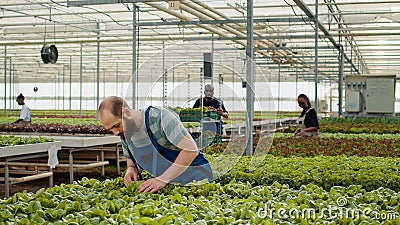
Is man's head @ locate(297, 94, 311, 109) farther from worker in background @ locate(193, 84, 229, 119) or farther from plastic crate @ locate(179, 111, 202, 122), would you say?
plastic crate @ locate(179, 111, 202, 122)

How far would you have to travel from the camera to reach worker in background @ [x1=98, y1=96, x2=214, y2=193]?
10.4 ft

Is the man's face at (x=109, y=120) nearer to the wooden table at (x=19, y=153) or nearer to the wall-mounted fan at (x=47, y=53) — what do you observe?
the wooden table at (x=19, y=153)

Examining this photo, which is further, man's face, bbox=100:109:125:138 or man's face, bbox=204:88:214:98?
man's face, bbox=204:88:214:98

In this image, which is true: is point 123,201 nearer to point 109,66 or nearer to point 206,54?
point 206,54

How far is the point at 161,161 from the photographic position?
3.40m

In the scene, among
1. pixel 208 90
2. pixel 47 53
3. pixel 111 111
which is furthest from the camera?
pixel 47 53

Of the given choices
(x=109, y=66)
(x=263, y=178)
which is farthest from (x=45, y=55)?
(x=109, y=66)

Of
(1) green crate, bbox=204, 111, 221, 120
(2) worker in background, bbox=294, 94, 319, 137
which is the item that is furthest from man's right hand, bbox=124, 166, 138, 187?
(2) worker in background, bbox=294, 94, 319, 137

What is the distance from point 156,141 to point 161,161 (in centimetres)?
15

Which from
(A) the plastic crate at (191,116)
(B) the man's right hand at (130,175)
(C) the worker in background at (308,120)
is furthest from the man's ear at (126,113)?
(C) the worker in background at (308,120)

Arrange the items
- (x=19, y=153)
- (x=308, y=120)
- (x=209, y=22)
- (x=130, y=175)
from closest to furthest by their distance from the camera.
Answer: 1. (x=130, y=175)
2. (x=19, y=153)
3. (x=308, y=120)
4. (x=209, y=22)

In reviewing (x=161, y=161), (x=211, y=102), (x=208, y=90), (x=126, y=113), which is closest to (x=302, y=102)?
(x=211, y=102)

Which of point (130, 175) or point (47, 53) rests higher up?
point (47, 53)

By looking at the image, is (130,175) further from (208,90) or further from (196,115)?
(196,115)
